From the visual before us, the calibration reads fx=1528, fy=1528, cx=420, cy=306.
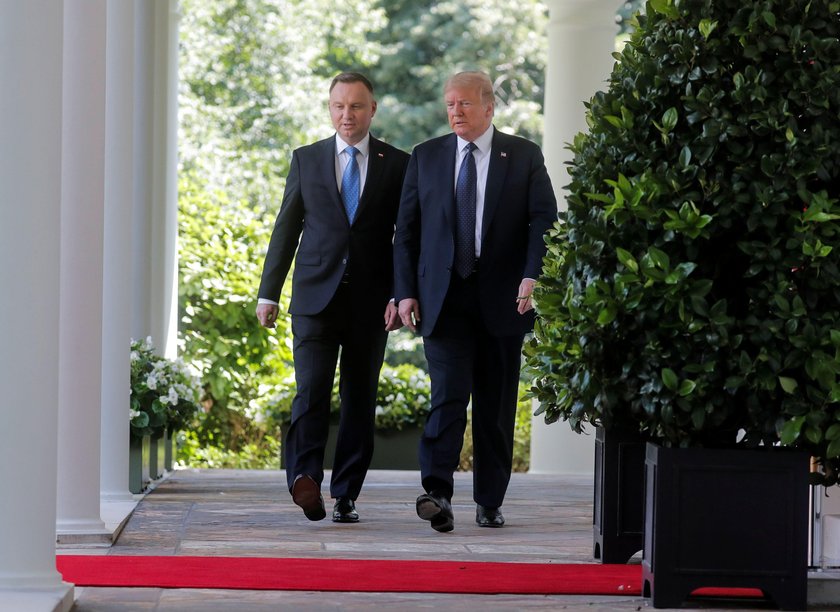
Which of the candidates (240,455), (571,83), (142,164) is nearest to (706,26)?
(142,164)

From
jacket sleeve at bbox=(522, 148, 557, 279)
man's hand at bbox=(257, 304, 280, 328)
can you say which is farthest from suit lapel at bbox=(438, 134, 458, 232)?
man's hand at bbox=(257, 304, 280, 328)

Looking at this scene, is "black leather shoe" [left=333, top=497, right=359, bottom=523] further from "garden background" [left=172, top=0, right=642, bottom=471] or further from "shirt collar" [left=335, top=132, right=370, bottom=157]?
"garden background" [left=172, top=0, right=642, bottom=471]

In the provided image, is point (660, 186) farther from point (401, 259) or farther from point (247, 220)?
point (247, 220)

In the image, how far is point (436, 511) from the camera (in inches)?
247

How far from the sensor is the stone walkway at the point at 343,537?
4.51 meters

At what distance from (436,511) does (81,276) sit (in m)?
1.74

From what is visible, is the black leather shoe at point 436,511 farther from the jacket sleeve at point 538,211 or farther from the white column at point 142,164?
the white column at point 142,164

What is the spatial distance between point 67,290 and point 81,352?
0.77ft

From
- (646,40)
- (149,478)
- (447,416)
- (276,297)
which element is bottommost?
(149,478)

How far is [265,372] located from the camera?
46.1ft

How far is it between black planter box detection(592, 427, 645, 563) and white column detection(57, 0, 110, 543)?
1.86 metres

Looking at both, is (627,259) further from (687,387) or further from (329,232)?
(329,232)

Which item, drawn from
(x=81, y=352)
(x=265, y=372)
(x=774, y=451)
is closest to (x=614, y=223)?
(x=774, y=451)

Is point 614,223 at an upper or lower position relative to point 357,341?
upper
